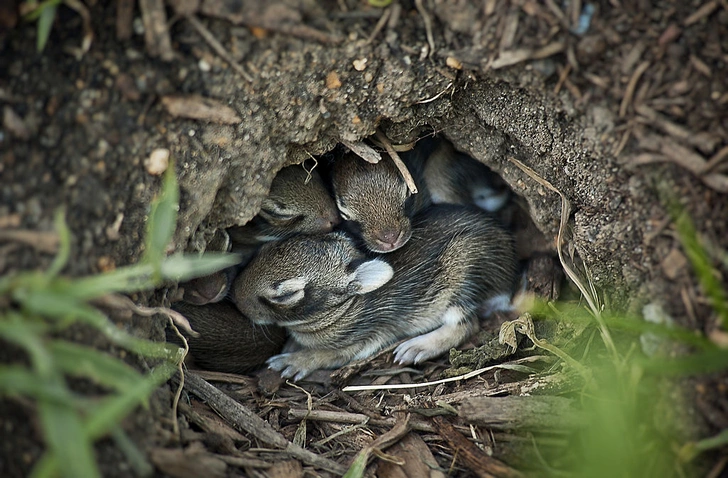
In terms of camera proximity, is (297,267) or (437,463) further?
(297,267)

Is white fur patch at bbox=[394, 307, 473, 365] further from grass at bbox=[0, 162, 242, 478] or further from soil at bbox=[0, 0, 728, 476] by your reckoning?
grass at bbox=[0, 162, 242, 478]

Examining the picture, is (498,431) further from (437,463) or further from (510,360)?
(510,360)

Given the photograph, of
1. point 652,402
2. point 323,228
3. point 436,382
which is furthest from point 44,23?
point 652,402

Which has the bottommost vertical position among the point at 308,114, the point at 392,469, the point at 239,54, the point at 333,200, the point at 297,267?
the point at 392,469

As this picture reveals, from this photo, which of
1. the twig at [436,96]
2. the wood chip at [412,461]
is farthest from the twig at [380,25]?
the wood chip at [412,461]

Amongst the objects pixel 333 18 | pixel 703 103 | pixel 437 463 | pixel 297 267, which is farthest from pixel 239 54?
pixel 437 463
